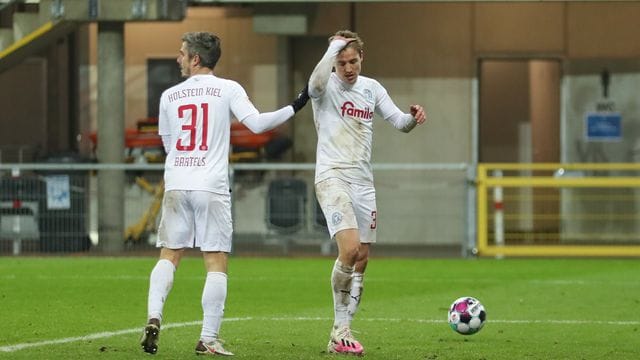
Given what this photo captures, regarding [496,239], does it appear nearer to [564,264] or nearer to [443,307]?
[564,264]

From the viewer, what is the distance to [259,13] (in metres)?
25.9

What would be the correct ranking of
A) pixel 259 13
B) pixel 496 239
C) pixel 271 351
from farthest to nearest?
pixel 259 13, pixel 496 239, pixel 271 351

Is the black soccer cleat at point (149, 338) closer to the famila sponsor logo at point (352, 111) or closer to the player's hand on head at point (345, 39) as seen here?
the famila sponsor logo at point (352, 111)

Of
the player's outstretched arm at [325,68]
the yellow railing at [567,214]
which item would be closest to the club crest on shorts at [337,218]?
the player's outstretched arm at [325,68]

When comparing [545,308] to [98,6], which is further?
[98,6]

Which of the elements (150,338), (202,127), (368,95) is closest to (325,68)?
(368,95)

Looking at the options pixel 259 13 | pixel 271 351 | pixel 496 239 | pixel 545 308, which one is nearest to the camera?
pixel 271 351

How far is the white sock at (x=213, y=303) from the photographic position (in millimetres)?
10156

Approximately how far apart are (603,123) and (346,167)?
53.7 feet

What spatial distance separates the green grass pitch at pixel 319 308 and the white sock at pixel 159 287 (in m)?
0.44

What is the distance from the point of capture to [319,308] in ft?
49.2

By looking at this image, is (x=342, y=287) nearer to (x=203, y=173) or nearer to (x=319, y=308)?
(x=203, y=173)

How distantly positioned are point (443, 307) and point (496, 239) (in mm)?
8481

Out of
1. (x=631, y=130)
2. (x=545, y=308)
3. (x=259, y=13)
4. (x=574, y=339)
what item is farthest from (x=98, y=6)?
(x=574, y=339)
